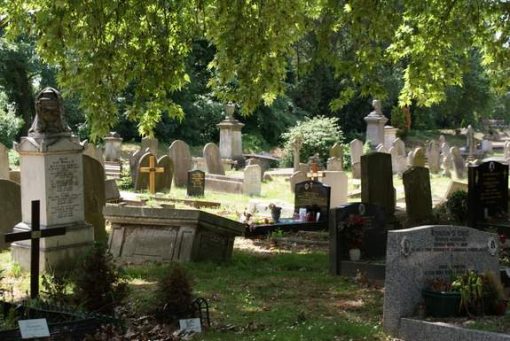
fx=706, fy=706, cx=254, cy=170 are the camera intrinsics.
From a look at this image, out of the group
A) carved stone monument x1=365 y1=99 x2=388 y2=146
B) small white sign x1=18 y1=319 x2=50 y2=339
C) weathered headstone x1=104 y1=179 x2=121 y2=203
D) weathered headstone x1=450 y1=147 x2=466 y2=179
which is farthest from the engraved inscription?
carved stone monument x1=365 y1=99 x2=388 y2=146

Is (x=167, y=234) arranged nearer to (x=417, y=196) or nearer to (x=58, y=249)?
(x=58, y=249)

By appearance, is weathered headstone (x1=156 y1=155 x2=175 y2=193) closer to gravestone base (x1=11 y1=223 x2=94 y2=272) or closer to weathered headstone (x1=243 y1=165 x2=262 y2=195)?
weathered headstone (x1=243 y1=165 x2=262 y2=195)

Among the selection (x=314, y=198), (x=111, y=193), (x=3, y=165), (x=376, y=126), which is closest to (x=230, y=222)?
(x=314, y=198)

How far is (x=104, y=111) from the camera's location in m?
10.8

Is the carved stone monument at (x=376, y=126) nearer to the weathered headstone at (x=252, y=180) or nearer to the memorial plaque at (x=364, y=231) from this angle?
the weathered headstone at (x=252, y=180)

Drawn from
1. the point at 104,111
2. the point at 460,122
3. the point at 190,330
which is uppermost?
the point at 460,122

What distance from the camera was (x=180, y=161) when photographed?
2369cm

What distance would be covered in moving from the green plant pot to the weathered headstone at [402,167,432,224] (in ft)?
23.7

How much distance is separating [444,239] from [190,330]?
271 centimetres

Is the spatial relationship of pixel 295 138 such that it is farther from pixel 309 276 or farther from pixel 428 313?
pixel 428 313

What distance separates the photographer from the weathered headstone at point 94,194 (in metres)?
12.0

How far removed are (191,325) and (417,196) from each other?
8.54 metres

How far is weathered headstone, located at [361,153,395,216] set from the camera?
44.3ft

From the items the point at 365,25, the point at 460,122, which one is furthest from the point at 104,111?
the point at 460,122
